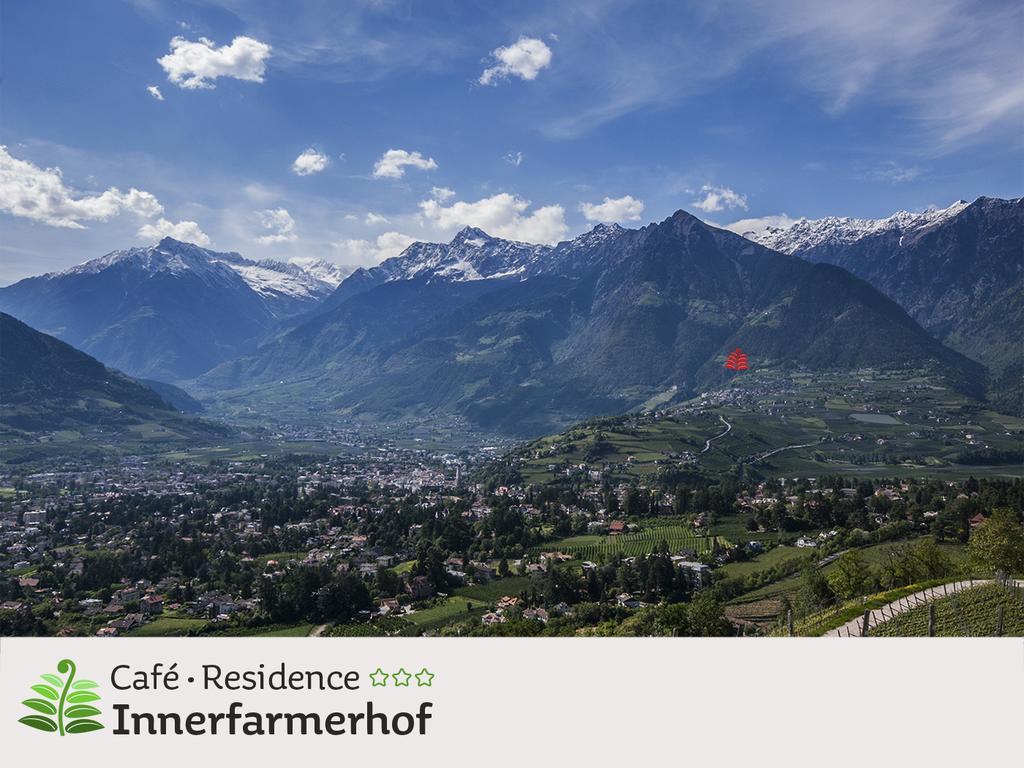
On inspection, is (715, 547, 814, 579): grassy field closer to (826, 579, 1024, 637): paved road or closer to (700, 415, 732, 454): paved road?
(826, 579, 1024, 637): paved road

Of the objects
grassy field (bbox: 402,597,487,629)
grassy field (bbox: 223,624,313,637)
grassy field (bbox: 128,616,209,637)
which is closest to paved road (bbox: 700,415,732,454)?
grassy field (bbox: 402,597,487,629)

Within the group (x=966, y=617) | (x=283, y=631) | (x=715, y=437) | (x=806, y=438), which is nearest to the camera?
(x=966, y=617)

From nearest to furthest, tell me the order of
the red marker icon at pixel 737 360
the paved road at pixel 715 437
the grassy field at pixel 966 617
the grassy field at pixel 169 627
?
the grassy field at pixel 966 617 → the grassy field at pixel 169 627 → the red marker icon at pixel 737 360 → the paved road at pixel 715 437

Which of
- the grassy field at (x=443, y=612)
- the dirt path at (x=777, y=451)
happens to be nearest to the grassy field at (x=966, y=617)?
the grassy field at (x=443, y=612)

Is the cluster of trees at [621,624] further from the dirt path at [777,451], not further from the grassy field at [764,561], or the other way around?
the dirt path at [777,451]
